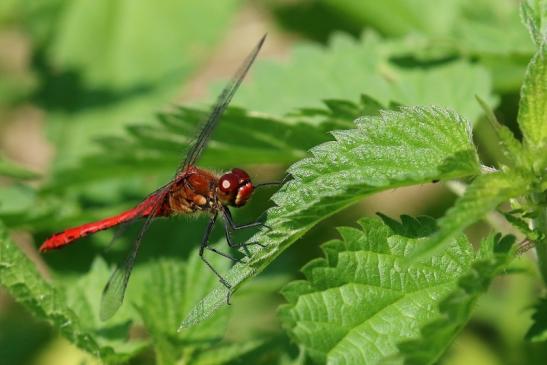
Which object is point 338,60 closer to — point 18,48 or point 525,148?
point 525,148

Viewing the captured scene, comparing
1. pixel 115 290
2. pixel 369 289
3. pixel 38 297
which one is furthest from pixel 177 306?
pixel 369 289

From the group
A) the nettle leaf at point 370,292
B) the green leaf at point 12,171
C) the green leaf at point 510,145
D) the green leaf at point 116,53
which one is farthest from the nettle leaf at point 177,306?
the green leaf at point 116,53

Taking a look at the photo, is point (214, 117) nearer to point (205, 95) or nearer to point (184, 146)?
point (184, 146)

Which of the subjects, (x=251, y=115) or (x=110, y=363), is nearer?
(x=110, y=363)

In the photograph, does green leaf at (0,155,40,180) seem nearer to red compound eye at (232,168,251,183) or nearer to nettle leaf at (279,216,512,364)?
red compound eye at (232,168,251,183)

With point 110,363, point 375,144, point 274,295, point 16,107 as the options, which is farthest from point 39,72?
point 375,144

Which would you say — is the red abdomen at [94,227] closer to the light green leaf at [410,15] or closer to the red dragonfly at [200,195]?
the red dragonfly at [200,195]
